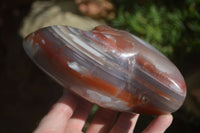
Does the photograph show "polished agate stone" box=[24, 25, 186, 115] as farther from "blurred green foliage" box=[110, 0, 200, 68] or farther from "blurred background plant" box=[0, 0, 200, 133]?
"blurred green foliage" box=[110, 0, 200, 68]

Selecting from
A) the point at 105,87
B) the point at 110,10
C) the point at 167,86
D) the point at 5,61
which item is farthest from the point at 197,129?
the point at 5,61

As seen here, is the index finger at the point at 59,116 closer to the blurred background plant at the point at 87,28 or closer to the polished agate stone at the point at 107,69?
the polished agate stone at the point at 107,69

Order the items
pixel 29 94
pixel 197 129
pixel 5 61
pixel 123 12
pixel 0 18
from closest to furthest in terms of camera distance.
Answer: pixel 197 129
pixel 123 12
pixel 29 94
pixel 5 61
pixel 0 18

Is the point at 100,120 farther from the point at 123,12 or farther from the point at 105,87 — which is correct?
the point at 123,12

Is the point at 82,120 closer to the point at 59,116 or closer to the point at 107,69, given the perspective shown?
the point at 59,116

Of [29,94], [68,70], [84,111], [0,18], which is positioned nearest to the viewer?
[68,70]
